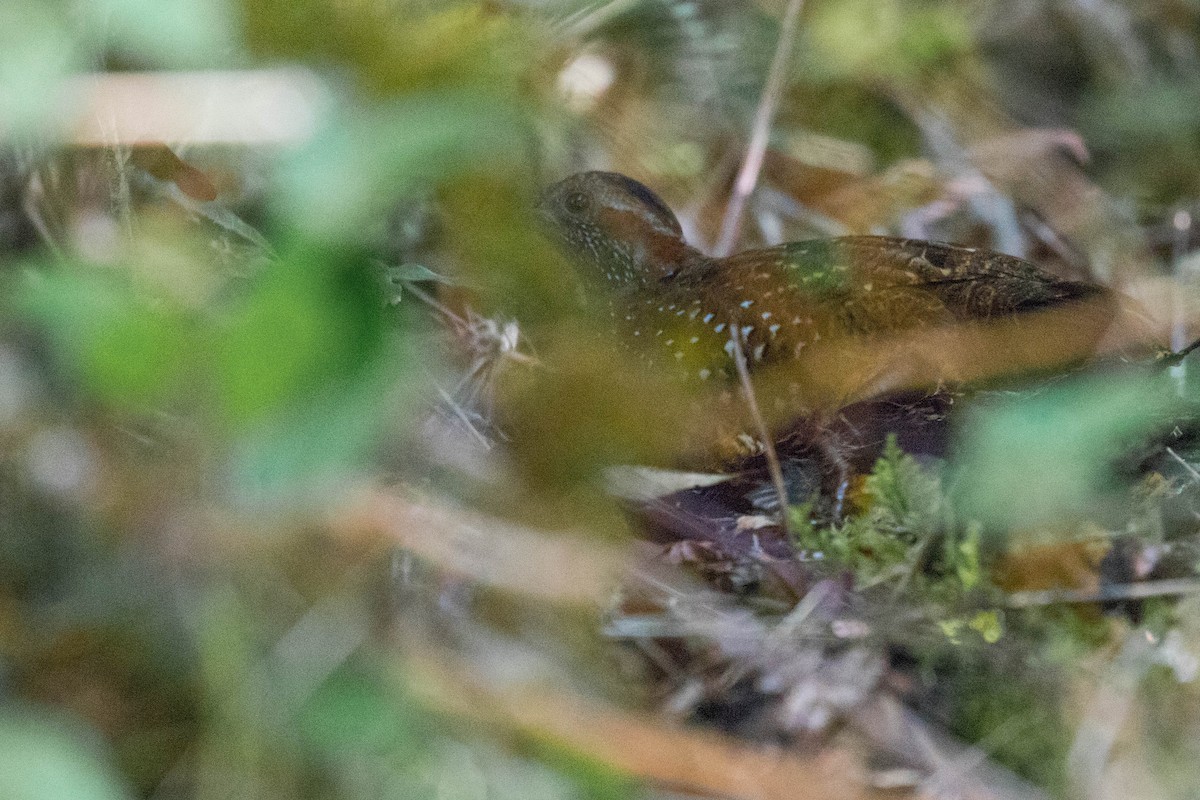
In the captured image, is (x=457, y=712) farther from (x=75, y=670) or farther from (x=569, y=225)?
(x=569, y=225)

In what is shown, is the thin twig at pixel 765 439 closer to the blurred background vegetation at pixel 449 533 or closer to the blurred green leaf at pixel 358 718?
the blurred background vegetation at pixel 449 533

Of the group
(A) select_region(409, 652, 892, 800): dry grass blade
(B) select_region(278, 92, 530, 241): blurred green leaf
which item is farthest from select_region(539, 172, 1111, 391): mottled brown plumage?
(B) select_region(278, 92, 530, 241): blurred green leaf

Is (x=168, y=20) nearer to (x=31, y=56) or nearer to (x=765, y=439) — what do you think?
(x=31, y=56)

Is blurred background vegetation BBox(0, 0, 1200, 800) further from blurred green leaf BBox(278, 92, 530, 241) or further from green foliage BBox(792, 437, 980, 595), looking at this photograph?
blurred green leaf BBox(278, 92, 530, 241)

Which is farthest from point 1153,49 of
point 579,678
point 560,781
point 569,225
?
point 560,781

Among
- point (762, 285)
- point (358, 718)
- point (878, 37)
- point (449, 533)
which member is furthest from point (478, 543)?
point (878, 37)

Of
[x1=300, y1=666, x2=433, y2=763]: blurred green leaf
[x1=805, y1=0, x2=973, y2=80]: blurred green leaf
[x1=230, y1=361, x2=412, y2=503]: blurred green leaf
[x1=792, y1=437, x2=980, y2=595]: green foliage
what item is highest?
[x1=230, y1=361, x2=412, y2=503]: blurred green leaf
